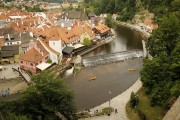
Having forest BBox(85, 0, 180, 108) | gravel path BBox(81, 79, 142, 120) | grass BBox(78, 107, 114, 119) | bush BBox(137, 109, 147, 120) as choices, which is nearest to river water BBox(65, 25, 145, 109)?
gravel path BBox(81, 79, 142, 120)

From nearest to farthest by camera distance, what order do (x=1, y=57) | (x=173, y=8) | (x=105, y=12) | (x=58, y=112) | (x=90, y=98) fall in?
(x=58, y=112) < (x=90, y=98) < (x=1, y=57) < (x=173, y=8) < (x=105, y=12)

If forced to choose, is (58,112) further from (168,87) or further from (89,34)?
(89,34)

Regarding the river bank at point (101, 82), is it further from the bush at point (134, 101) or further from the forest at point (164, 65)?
the forest at point (164, 65)

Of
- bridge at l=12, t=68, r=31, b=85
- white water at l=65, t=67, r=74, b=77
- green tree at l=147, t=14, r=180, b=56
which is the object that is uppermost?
green tree at l=147, t=14, r=180, b=56

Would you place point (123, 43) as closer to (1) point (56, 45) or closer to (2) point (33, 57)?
(1) point (56, 45)

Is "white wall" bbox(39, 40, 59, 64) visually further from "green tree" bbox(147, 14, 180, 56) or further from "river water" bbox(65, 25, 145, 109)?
"green tree" bbox(147, 14, 180, 56)

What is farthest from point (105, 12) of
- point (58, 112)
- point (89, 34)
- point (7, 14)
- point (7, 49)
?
point (58, 112)

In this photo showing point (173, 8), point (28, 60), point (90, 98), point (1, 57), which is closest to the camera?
point (90, 98)
